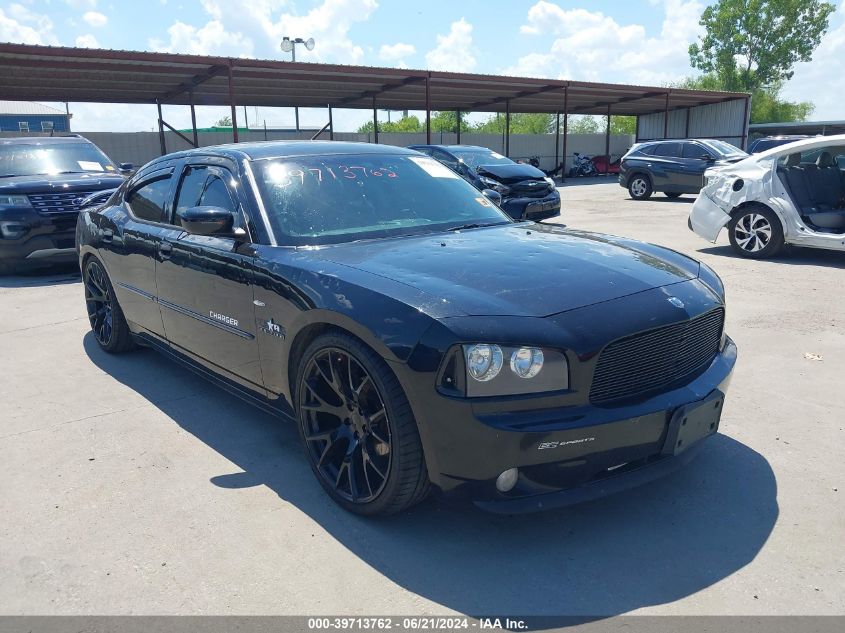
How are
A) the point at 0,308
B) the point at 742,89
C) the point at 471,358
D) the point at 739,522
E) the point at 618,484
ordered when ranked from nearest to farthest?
1. the point at 471,358
2. the point at 618,484
3. the point at 739,522
4. the point at 0,308
5. the point at 742,89

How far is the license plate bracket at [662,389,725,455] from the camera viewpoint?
2648mm

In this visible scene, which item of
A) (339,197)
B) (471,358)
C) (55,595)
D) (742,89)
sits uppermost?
(742,89)

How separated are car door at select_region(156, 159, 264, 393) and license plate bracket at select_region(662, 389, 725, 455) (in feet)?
6.53

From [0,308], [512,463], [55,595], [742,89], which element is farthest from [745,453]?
[742,89]

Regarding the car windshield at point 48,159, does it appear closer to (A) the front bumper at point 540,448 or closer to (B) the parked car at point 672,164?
(A) the front bumper at point 540,448

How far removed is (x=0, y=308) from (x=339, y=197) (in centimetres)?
536

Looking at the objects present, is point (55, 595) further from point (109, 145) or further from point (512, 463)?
point (109, 145)

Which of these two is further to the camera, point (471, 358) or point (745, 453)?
point (745, 453)

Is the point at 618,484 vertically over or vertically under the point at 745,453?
over

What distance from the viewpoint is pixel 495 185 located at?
1245cm

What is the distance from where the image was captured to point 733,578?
2451 mm

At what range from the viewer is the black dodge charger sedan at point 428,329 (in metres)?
2.45

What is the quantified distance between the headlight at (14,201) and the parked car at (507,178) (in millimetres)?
6571

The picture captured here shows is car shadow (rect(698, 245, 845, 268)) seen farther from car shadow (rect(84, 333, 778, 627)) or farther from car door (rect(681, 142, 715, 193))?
car door (rect(681, 142, 715, 193))
